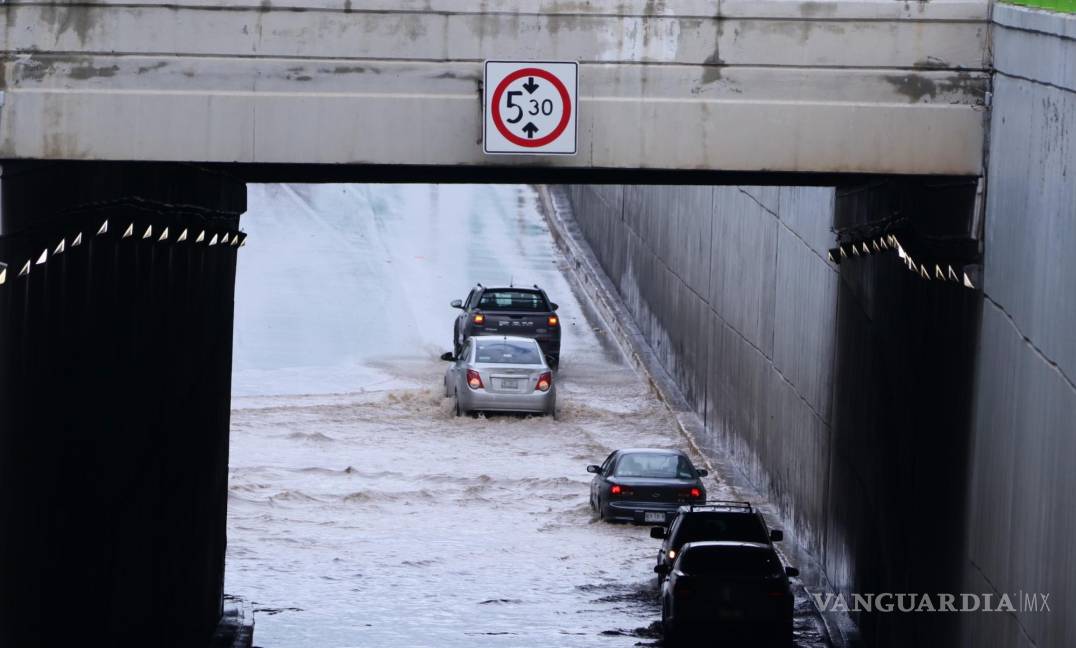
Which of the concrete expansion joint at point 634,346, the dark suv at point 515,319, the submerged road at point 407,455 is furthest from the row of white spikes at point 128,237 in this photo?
the dark suv at point 515,319

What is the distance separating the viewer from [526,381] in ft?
113

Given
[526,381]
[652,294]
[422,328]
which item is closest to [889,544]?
[526,381]

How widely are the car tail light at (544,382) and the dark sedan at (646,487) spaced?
7.01 meters

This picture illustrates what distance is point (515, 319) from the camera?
Result: 39406 millimetres

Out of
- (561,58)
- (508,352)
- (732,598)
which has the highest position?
(561,58)

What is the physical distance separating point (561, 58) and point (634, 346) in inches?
1081

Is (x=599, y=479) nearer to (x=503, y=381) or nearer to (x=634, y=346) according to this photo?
(x=503, y=381)

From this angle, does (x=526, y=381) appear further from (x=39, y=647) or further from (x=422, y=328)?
(x=39, y=647)

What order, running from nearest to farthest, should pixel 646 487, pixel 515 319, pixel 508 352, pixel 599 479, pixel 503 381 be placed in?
pixel 646 487, pixel 599 479, pixel 503 381, pixel 508 352, pixel 515 319

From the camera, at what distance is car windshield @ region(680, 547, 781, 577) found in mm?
19531

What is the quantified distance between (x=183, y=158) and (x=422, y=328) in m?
29.5

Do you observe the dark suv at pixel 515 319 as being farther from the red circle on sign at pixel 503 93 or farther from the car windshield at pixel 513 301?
the red circle on sign at pixel 503 93

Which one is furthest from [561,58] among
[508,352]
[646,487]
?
[508,352]

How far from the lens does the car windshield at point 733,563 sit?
1953cm
